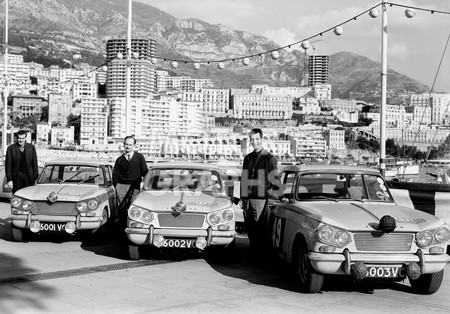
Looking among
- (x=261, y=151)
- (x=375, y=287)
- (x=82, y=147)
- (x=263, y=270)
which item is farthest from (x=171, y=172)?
(x=82, y=147)

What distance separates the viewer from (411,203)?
38.3ft

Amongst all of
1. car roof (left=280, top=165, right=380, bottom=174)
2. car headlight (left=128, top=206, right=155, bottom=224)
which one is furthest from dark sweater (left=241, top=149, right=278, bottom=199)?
car headlight (left=128, top=206, right=155, bottom=224)

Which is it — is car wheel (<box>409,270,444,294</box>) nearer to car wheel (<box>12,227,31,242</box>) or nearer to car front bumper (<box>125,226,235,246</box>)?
car front bumper (<box>125,226,235,246</box>)

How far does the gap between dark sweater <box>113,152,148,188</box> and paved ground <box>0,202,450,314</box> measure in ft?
6.00

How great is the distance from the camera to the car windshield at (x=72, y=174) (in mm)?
11477

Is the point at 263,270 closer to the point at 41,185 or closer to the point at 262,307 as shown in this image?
the point at 262,307

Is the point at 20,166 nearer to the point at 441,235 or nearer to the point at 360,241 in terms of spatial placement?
the point at 360,241

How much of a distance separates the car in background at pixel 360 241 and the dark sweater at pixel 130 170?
12.6ft

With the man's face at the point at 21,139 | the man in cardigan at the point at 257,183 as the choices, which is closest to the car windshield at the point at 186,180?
the man in cardigan at the point at 257,183

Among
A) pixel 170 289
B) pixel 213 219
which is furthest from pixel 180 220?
pixel 170 289

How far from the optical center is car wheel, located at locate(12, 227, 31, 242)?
10.4 metres

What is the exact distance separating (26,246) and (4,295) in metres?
3.66

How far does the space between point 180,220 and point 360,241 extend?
2.70 meters

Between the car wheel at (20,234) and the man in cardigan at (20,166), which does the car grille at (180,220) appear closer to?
the car wheel at (20,234)
